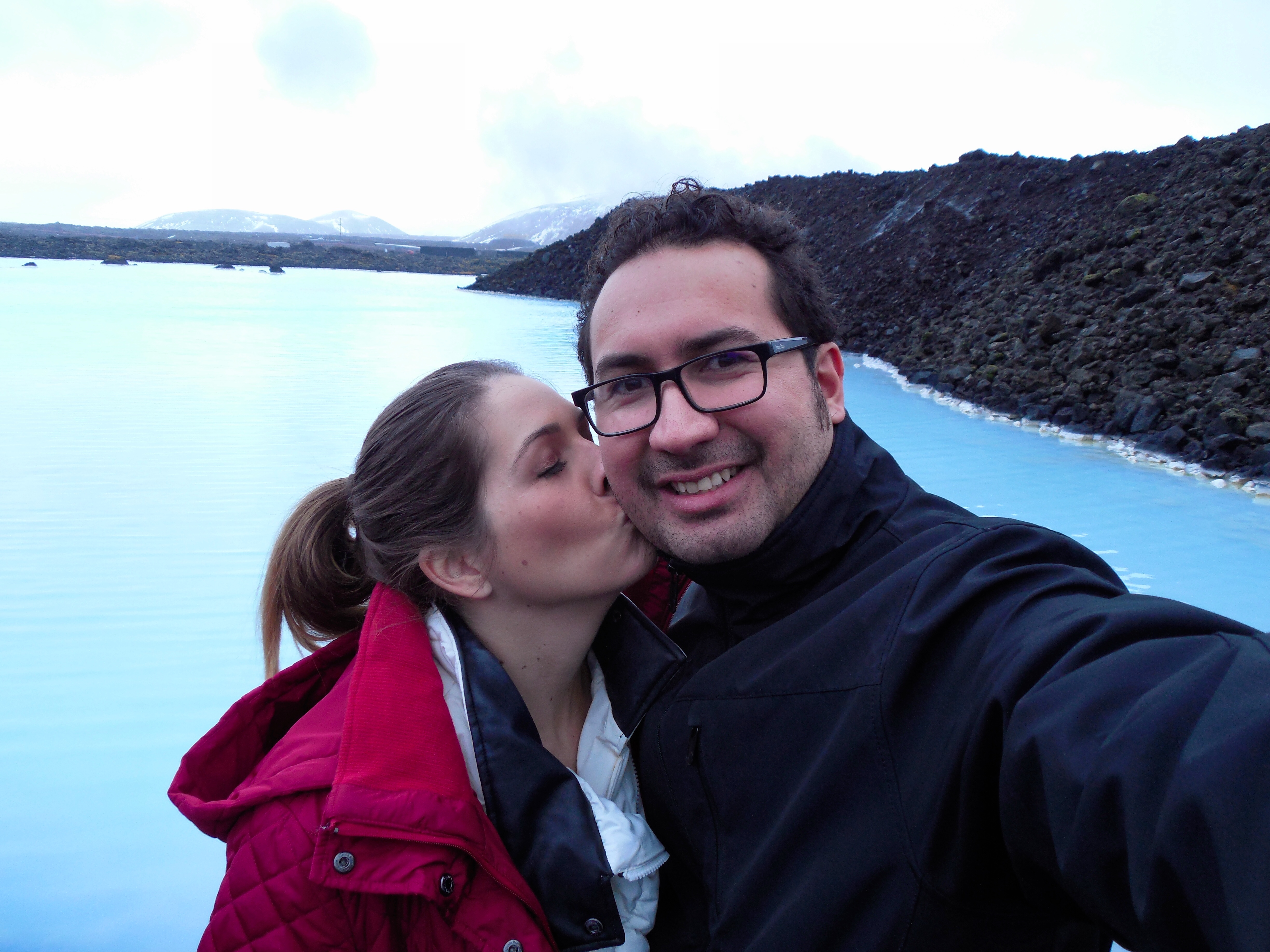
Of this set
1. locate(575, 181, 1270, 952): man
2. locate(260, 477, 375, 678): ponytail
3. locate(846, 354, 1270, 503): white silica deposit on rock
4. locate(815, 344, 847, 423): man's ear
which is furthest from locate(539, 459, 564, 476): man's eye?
locate(846, 354, 1270, 503): white silica deposit on rock

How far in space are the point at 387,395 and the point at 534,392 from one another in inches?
421

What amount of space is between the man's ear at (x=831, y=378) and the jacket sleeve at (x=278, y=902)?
132 cm

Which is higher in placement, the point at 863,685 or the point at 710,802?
the point at 863,685

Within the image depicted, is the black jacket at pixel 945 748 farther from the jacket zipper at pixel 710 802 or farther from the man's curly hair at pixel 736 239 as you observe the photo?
the man's curly hair at pixel 736 239

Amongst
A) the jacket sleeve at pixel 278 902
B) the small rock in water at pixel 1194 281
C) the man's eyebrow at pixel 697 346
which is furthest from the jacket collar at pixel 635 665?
the small rock in water at pixel 1194 281

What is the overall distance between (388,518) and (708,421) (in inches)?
29.6

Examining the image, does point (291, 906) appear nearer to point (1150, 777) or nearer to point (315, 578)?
point (315, 578)

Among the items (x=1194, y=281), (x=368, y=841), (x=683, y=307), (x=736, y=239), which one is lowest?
(x=368, y=841)

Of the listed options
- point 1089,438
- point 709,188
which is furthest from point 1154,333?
point 709,188

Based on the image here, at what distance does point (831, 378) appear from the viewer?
6.46 ft

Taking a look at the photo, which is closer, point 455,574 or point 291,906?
point 291,906

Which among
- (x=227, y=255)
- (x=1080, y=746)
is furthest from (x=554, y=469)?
(x=227, y=255)

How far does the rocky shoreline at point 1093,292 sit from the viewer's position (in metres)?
8.82

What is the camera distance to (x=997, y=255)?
762 inches
